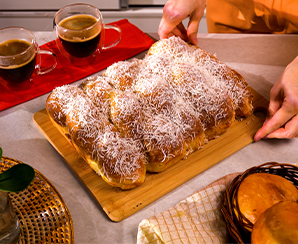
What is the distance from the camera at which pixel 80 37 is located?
130cm

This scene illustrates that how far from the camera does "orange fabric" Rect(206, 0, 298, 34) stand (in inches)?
58.6

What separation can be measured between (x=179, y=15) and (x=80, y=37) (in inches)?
18.9

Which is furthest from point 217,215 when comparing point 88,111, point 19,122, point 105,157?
point 19,122

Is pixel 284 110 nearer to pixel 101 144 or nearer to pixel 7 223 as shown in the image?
pixel 101 144

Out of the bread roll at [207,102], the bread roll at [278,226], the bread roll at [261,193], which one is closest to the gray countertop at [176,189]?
the bread roll at [207,102]

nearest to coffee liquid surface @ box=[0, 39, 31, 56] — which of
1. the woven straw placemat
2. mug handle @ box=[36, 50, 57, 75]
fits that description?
mug handle @ box=[36, 50, 57, 75]

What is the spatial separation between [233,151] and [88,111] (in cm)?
57

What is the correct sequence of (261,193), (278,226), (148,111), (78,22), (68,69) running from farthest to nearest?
(68,69) < (78,22) < (148,111) < (261,193) < (278,226)

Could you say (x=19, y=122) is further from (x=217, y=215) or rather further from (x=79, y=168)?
(x=217, y=215)

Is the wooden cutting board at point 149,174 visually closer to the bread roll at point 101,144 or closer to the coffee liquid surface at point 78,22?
the bread roll at point 101,144

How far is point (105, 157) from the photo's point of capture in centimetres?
99

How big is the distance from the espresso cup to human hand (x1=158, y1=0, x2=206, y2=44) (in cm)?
61

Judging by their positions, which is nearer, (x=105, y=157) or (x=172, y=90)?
(x=105, y=157)

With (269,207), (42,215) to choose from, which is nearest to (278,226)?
(269,207)
